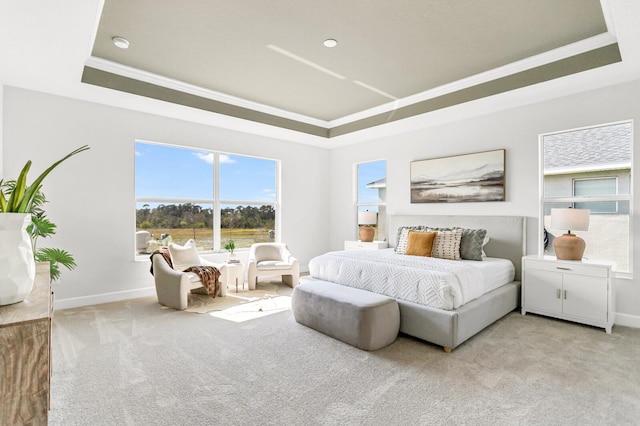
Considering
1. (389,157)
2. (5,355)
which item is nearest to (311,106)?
(389,157)

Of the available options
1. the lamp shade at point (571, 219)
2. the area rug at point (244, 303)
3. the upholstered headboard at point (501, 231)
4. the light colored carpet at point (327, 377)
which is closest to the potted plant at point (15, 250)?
the light colored carpet at point (327, 377)

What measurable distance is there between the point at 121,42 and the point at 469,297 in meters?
4.29

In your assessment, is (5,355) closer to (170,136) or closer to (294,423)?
(294,423)

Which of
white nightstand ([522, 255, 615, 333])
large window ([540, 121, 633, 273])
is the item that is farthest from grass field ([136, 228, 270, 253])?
large window ([540, 121, 633, 273])

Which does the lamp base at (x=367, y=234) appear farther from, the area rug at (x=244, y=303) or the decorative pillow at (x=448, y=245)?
the decorative pillow at (x=448, y=245)

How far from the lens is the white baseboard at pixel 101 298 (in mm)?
3949

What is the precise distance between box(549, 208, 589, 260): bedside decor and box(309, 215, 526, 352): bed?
0.53m

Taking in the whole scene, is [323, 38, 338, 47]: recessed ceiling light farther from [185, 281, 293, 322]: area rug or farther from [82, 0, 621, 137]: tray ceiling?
[185, 281, 293, 322]: area rug

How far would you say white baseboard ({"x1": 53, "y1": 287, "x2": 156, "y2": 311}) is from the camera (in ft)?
13.0

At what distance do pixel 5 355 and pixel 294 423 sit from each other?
1.47m

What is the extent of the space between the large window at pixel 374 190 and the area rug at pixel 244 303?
6.76ft

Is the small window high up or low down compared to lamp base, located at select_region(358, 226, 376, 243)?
up

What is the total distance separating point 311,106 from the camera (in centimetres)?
536

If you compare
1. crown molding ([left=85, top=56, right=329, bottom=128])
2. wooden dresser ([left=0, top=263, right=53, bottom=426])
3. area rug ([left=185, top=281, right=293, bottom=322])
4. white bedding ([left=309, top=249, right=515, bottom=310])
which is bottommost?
area rug ([left=185, top=281, right=293, bottom=322])
